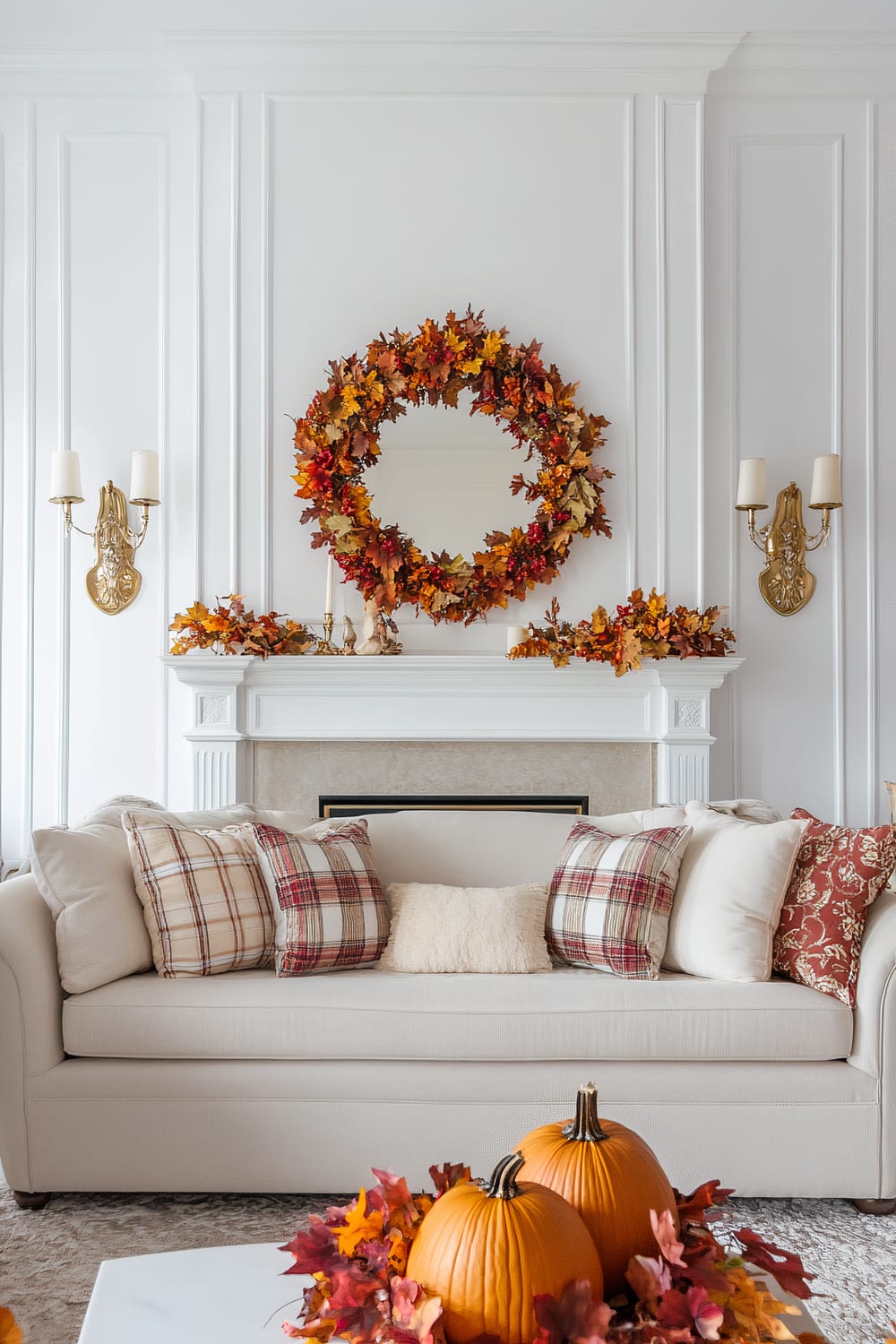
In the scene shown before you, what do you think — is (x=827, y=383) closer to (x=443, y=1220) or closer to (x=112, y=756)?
(x=112, y=756)

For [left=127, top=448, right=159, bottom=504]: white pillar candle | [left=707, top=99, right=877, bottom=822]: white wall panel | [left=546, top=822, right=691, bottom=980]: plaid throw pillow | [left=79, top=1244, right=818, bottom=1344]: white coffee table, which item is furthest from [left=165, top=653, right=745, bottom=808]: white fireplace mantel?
[left=79, top=1244, right=818, bottom=1344]: white coffee table

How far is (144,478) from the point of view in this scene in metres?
3.88

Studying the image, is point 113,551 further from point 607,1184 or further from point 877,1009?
point 607,1184

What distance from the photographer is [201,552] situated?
157 inches

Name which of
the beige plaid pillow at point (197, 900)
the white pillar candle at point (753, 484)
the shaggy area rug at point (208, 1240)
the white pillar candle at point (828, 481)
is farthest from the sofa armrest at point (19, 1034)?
the white pillar candle at point (828, 481)

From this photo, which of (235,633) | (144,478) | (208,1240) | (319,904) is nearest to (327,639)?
(235,633)

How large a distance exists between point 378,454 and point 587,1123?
3.18 metres

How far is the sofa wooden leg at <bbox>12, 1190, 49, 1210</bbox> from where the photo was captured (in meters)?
2.10

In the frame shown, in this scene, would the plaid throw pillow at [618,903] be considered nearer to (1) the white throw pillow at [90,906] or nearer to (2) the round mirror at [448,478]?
(1) the white throw pillow at [90,906]

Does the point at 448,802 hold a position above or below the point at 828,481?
below

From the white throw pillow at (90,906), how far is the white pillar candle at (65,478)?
1.93 meters

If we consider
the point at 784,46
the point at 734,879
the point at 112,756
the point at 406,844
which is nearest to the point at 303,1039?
the point at 406,844

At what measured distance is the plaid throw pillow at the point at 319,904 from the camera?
2309 millimetres

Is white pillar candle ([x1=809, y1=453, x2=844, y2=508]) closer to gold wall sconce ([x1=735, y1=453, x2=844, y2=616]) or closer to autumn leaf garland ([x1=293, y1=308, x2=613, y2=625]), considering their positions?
gold wall sconce ([x1=735, y1=453, x2=844, y2=616])
